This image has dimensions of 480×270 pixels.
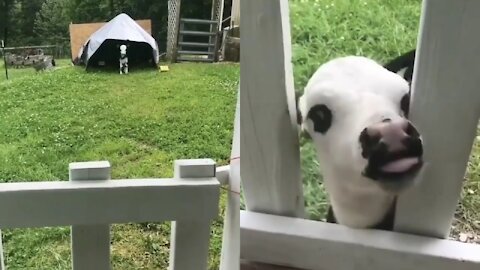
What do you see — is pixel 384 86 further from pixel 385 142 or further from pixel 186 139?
pixel 186 139

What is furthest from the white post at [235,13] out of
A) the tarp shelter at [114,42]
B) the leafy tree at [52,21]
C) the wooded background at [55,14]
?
the leafy tree at [52,21]

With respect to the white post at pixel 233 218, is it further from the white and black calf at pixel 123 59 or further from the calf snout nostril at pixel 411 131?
the calf snout nostril at pixel 411 131

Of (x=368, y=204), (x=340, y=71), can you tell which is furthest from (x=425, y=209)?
(x=340, y=71)

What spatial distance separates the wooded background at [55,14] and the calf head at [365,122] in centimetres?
21

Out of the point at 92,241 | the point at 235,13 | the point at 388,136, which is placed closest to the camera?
the point at 388,136

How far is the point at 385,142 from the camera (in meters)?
0.58

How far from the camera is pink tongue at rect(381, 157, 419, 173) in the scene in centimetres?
Result: 59

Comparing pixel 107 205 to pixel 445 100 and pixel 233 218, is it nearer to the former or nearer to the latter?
pixel 233 218

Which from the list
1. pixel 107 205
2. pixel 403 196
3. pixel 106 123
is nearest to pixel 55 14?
pixel 106 123

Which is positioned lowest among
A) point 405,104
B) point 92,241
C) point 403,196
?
point 92,241

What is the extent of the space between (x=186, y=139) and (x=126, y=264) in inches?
8.6

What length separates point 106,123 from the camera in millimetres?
806

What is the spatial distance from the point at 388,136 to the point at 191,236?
0.40 m

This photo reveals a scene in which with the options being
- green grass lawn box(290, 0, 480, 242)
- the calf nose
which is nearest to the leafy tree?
green grass lawn box(290, 0, 480, 242)
